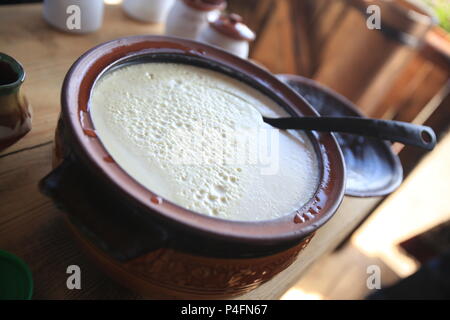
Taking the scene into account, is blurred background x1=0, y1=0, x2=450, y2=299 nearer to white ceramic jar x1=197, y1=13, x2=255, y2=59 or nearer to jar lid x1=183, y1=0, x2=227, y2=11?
jar lid x1=183, y1=0, x2=227, y2=11

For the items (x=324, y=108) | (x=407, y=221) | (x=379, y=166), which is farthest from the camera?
(x=407, y=221)

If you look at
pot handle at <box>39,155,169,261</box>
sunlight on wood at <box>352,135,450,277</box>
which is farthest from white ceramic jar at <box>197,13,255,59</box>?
sunlight on wood at <box>352,135,450,277</box>

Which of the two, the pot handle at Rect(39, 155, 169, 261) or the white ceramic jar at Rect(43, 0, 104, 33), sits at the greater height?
the pot handle at Rect(39, 155, 169, 261)

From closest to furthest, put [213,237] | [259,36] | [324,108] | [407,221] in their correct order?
[213,237], [324,108], [407,221], [259,36]

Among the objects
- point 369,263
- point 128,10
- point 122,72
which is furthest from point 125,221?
point 369,263
